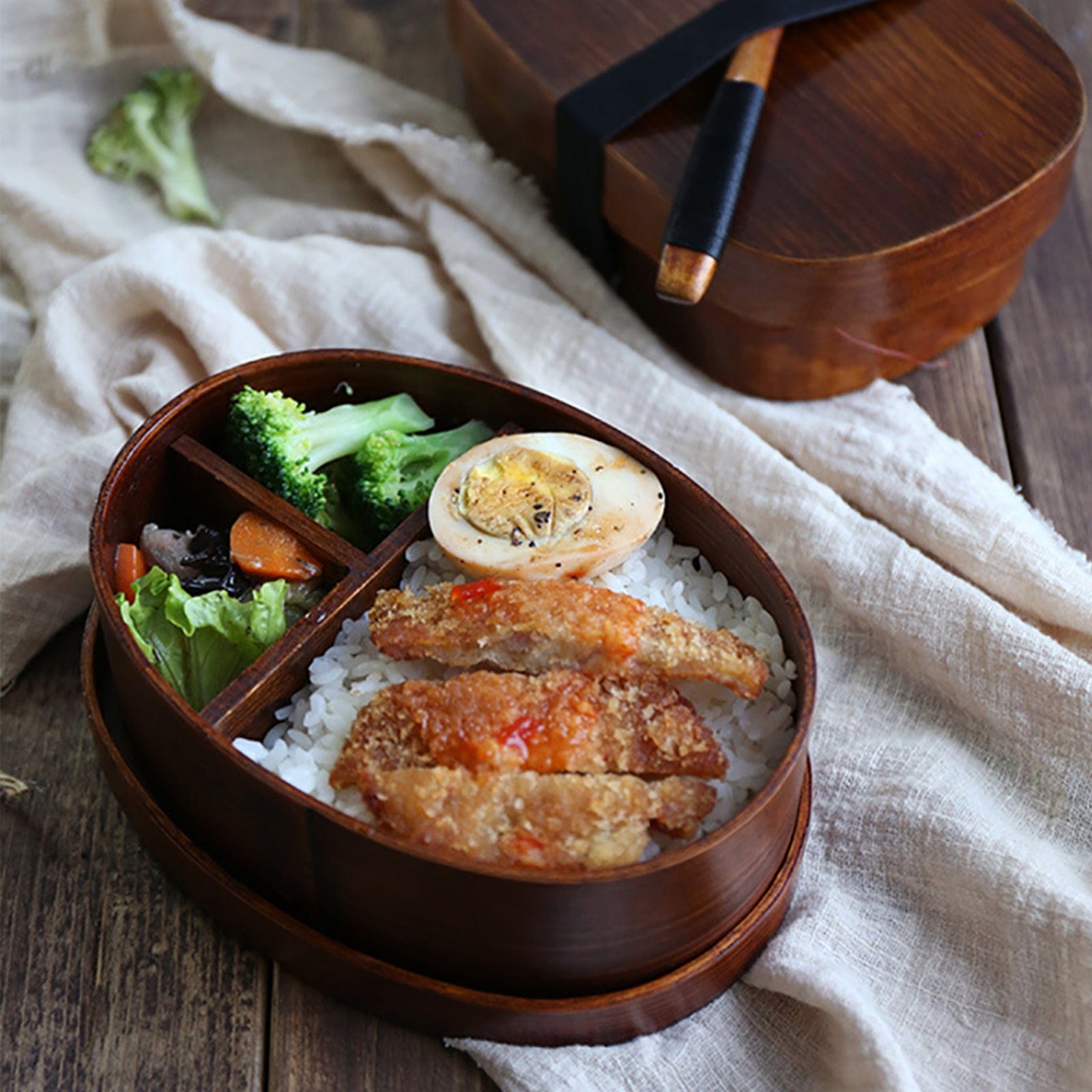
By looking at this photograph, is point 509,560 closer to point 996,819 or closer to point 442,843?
point 442,843

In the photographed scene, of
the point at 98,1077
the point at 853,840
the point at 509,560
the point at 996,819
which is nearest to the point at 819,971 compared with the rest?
the point at 853,840

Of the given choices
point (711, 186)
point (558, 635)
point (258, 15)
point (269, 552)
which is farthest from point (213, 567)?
point (258, 15)

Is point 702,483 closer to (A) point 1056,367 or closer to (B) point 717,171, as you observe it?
(B) point 717,171

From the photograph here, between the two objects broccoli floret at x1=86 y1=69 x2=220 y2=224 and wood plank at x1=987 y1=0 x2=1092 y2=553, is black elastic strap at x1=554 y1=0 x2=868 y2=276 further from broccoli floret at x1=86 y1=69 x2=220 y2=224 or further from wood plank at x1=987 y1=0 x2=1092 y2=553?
broccoli floret at x1=86 y1=69 x2=220 y2=224

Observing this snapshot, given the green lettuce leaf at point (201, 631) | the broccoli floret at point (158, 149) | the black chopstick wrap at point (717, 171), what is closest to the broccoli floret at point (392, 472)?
the green lettuce leaf at point (201, 631)

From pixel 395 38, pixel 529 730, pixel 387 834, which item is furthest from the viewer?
pixel 395 38

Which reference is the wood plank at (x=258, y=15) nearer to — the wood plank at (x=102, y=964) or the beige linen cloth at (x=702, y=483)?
the beige linen cloth at (x=702, y=483)

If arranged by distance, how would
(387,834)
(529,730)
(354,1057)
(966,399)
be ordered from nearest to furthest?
(387,834) → (529,730) → (354,1057) → (966,399)
